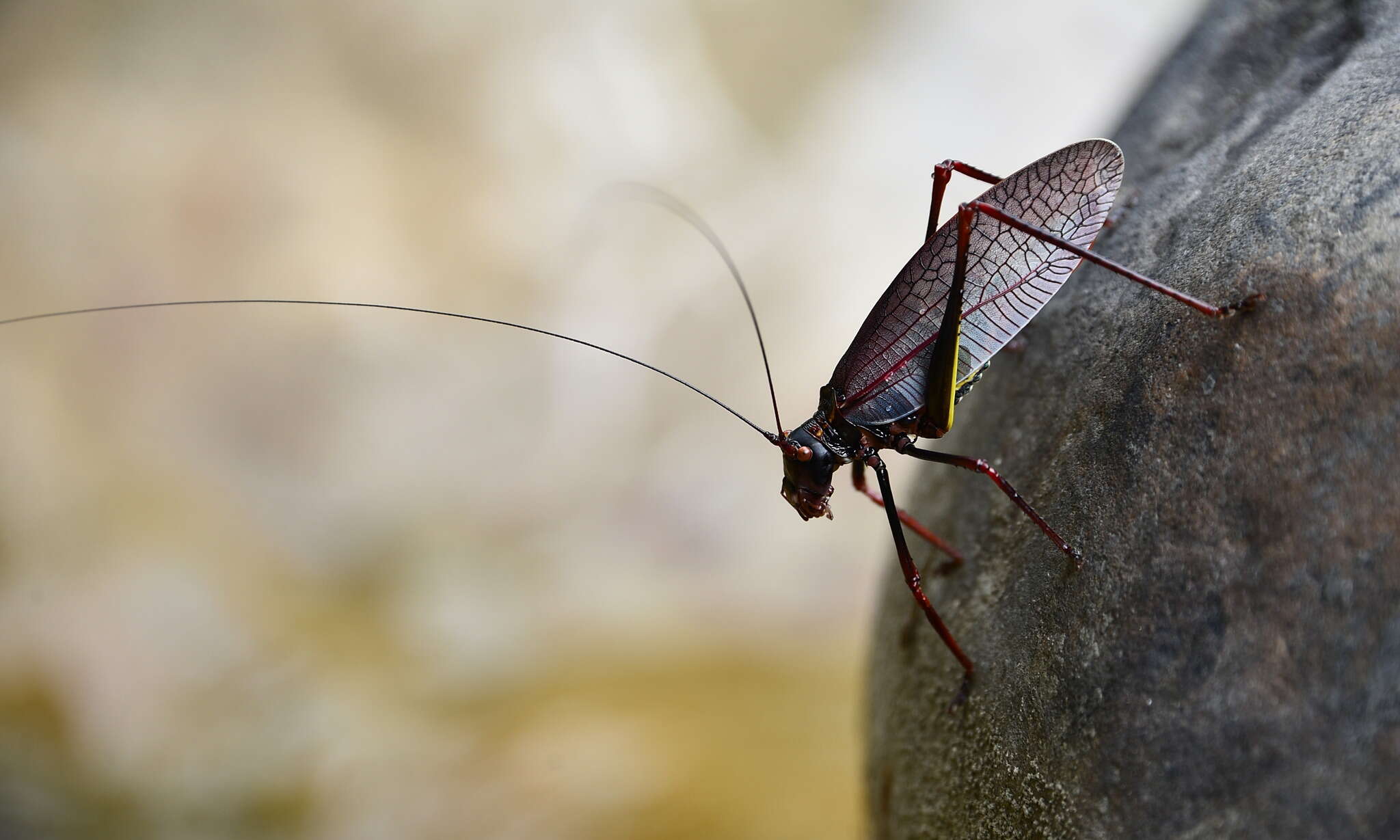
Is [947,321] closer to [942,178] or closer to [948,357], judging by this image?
[948,357]

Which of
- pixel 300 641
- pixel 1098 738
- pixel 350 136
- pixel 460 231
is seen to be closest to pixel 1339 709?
pixel 1098 738

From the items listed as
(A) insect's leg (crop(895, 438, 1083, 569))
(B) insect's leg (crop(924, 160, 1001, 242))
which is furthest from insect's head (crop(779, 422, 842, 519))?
(B) insect's leg (crop(924, 160, 1001, 242))

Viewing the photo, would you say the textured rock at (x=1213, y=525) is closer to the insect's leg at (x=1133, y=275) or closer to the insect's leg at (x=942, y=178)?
the insect's leg at (x=1133, y=275)

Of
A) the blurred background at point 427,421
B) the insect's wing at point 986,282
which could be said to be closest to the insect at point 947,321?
the insect's wing at point 986,282

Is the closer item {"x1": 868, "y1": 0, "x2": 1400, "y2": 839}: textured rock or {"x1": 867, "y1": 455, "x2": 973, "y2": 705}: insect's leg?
{"x1": 868, "y1": 0, "x2": 1400, "y2": 839}: textured rock

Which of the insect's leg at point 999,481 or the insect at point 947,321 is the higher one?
the insect at point 947,321

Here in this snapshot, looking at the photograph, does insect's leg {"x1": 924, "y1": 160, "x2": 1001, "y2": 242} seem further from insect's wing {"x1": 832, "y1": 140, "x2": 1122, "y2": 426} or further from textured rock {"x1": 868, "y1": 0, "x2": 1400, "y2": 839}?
textured rock {"x1": 868, "y1": 0, "x2": 1400, "y2": 839}
